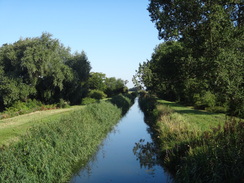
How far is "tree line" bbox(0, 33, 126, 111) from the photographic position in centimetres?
3609

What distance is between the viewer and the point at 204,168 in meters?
8.09

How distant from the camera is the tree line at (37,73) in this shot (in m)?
36.1

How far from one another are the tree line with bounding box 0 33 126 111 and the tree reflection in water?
26.1m

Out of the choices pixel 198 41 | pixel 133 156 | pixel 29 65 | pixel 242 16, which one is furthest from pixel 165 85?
pixel 29 65

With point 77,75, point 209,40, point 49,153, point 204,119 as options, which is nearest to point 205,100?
point 204,119

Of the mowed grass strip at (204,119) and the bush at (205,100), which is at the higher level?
the bush at (205,100)

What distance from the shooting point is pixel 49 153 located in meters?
10.0

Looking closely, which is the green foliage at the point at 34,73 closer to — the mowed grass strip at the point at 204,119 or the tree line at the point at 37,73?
the tree line at the point at 37,73

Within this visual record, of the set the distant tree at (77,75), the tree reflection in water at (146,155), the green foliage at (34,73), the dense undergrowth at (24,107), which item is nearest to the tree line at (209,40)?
the tree reflection in water at (146,155)

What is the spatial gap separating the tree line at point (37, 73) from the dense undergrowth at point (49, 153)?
23838mm

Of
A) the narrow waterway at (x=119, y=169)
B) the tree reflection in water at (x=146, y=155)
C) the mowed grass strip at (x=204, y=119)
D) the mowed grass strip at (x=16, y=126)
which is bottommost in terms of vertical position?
the narrow waterway at (x=119, y=169)

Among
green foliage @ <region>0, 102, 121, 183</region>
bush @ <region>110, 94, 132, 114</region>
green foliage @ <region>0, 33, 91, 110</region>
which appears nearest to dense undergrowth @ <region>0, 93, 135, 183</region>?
green foliage @ <region>0, 102, 121, 183</region>

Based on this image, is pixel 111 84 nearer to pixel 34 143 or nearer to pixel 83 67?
pixel 83 67

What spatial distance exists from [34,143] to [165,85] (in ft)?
54.2
